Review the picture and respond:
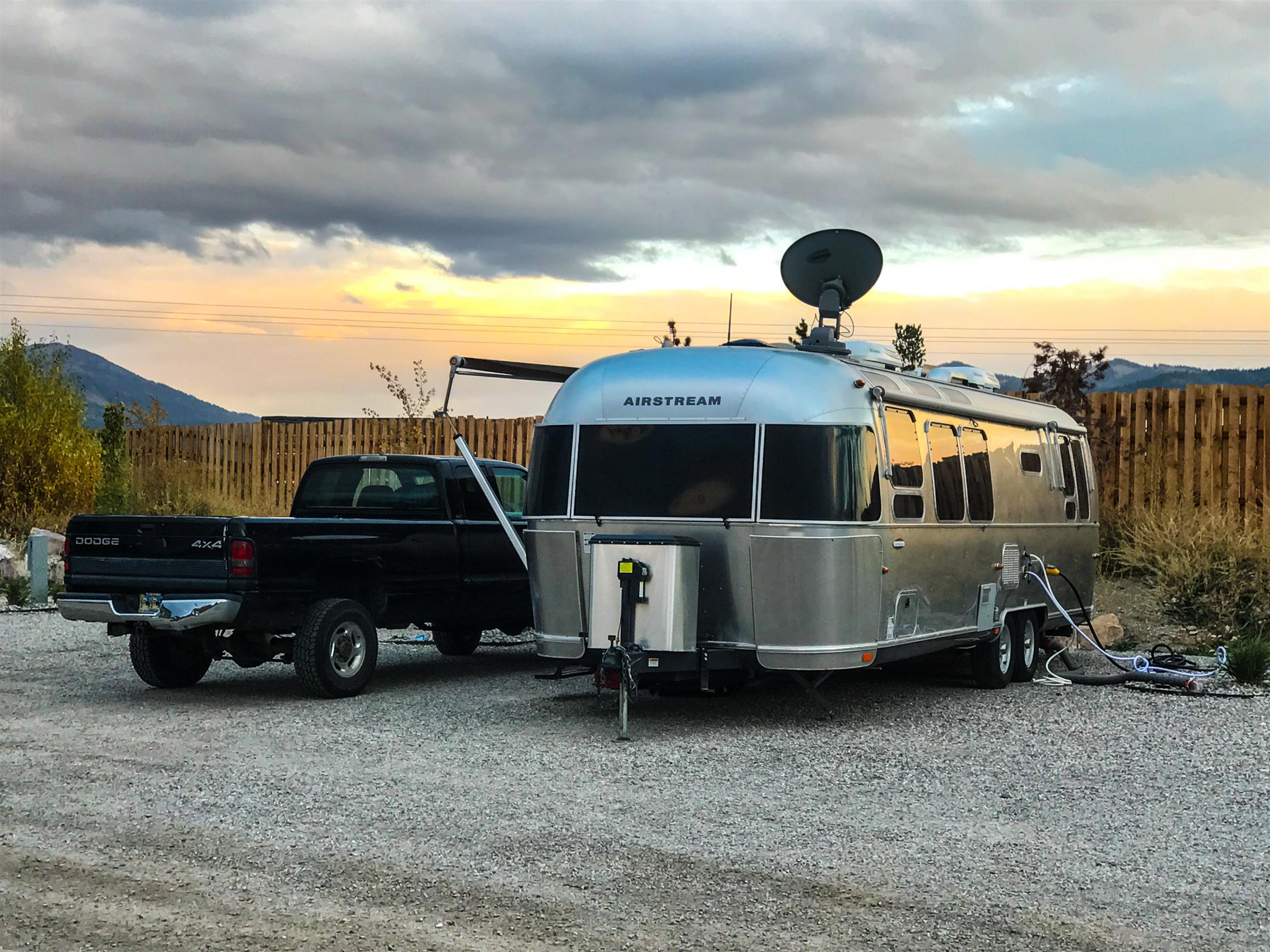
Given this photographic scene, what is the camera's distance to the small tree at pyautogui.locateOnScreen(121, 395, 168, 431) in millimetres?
33500

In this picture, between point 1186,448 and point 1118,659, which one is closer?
point 1118,659

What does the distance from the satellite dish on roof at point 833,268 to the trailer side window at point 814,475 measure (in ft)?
8.47

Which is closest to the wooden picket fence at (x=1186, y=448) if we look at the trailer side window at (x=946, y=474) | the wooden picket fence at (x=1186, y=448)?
the wooden picket fence at (x=1186, y=448)

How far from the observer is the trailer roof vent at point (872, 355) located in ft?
34.7

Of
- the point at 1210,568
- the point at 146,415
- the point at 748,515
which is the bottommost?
the point at 1210,568

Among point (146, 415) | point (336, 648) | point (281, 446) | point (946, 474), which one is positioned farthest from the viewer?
point (146, 415)

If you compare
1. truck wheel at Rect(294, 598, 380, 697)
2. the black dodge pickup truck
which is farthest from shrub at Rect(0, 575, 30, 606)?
truck wheel at Rect(294, 598, 380, 697)

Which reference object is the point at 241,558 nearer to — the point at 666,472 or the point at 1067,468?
the point at 666,472

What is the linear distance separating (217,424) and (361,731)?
24321 mm

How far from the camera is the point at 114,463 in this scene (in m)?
28.3

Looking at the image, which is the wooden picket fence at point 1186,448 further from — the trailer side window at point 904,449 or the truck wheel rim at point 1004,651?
the trailer side window at point 904,449

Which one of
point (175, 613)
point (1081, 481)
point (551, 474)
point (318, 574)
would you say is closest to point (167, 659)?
point (175, 613)

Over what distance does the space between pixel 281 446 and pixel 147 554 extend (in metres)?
19.2

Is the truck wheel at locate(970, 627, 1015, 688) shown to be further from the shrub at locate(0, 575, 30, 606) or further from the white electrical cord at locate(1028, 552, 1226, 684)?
the shrub at locate(0, 575, 30, 606)
